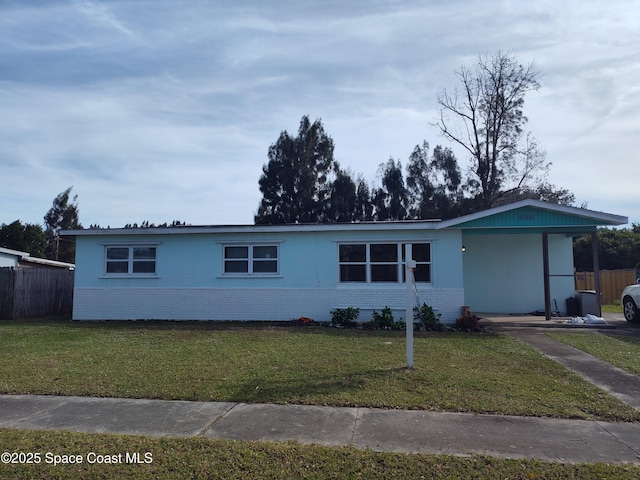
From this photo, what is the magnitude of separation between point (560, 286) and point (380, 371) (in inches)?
497

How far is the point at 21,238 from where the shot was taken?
109ft

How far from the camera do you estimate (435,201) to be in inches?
1294

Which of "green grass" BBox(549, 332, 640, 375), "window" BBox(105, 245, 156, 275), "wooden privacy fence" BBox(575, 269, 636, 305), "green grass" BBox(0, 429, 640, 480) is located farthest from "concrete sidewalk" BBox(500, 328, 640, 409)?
"wooden privacy fence" BBox(575, 269, 636, 305)

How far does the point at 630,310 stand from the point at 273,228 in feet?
37.4

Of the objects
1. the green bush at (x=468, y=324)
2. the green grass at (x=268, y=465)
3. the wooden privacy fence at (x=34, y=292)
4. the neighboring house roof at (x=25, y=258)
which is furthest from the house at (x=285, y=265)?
the green grass at (x=268, y=465)

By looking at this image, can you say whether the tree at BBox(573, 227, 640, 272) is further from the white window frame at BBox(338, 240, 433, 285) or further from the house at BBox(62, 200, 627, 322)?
the white window frame at BBox(338, 240, 433, 285)

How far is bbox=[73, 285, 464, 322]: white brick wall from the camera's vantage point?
14.7 m

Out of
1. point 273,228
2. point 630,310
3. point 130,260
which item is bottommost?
point 630,310

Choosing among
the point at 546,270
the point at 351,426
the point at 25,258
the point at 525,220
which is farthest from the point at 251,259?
the point at 25,258

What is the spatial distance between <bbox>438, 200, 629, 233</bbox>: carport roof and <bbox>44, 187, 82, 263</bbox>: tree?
34518 mm

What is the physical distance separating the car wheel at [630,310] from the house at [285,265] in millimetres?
2490

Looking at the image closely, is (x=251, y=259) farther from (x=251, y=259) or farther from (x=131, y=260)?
(x=131, y=260)

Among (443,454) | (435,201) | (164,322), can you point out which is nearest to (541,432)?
(443,454)

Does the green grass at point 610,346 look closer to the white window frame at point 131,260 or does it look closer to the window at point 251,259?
the window at point 251,259
